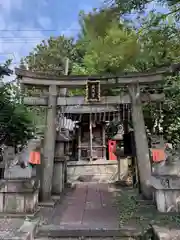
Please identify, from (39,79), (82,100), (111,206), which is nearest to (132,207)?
(111,206)

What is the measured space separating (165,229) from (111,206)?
8.24ft

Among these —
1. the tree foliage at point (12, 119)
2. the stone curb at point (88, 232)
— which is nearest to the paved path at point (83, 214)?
the stone curb at point (88, 232)

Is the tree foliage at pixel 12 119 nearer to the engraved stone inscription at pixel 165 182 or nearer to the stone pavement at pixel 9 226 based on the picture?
the stone pavement at pixel 9 226

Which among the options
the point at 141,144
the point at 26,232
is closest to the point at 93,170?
the point at 141,144

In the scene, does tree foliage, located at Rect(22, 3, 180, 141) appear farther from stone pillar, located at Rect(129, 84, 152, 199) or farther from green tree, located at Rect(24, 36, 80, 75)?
green tree, located at Rect(24, 36, 80, 75)

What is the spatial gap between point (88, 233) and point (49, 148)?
3.19 meters

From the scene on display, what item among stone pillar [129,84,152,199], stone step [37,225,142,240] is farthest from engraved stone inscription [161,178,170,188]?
stone step [37,225,142,240]

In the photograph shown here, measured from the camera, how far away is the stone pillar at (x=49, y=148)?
668 centimetres

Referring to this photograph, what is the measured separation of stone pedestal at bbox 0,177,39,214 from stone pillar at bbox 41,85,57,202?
1.21m

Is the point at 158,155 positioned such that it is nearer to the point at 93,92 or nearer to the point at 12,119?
the point at 93,92

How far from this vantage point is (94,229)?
429cm

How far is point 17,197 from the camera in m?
5.40

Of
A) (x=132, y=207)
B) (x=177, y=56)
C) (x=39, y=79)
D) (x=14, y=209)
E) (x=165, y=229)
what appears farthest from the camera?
(x=177, y=56)

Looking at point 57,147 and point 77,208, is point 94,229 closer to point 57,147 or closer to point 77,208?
point 77,208
